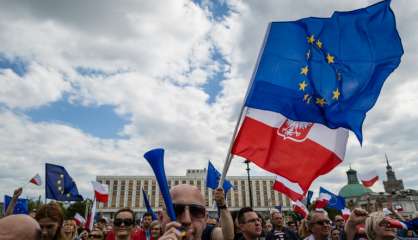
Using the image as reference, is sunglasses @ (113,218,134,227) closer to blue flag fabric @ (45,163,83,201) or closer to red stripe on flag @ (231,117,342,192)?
red stripe on flag @ (231,117,342,192)

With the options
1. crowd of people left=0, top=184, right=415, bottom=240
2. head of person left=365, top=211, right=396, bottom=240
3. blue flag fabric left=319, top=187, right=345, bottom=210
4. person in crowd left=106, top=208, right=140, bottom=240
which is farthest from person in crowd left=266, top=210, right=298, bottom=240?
blue flag fabric left=319, top=187, right=345, bottom=210

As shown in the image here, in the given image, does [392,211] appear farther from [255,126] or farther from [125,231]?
[125,231]

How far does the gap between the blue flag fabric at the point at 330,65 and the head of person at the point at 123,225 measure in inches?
98.4

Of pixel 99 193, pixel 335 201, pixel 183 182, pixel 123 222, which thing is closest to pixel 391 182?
pixel 183 182

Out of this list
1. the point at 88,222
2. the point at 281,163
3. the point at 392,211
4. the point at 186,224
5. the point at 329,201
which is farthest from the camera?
the point at 329,201

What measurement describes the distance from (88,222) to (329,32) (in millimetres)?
10329

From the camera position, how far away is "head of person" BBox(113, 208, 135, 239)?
4.31 metres

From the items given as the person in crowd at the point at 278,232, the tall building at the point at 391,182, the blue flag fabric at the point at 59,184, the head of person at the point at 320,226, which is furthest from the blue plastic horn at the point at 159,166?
the tall building at the point at 391,182

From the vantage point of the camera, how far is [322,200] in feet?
38.0

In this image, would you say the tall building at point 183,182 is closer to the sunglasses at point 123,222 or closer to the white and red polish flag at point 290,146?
the sunglasses at point 123,222

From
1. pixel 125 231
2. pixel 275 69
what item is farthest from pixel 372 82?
pixel 125 231

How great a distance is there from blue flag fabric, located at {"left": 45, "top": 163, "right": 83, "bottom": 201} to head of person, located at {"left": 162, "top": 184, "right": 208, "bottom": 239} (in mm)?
8113

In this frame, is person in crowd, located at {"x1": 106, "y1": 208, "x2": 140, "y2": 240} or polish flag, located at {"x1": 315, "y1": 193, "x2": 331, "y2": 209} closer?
person in crowd, located at {"x1": 106, "y1": 208, "x2": 140, "y2": 240}

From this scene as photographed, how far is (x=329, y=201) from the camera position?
1228cm
